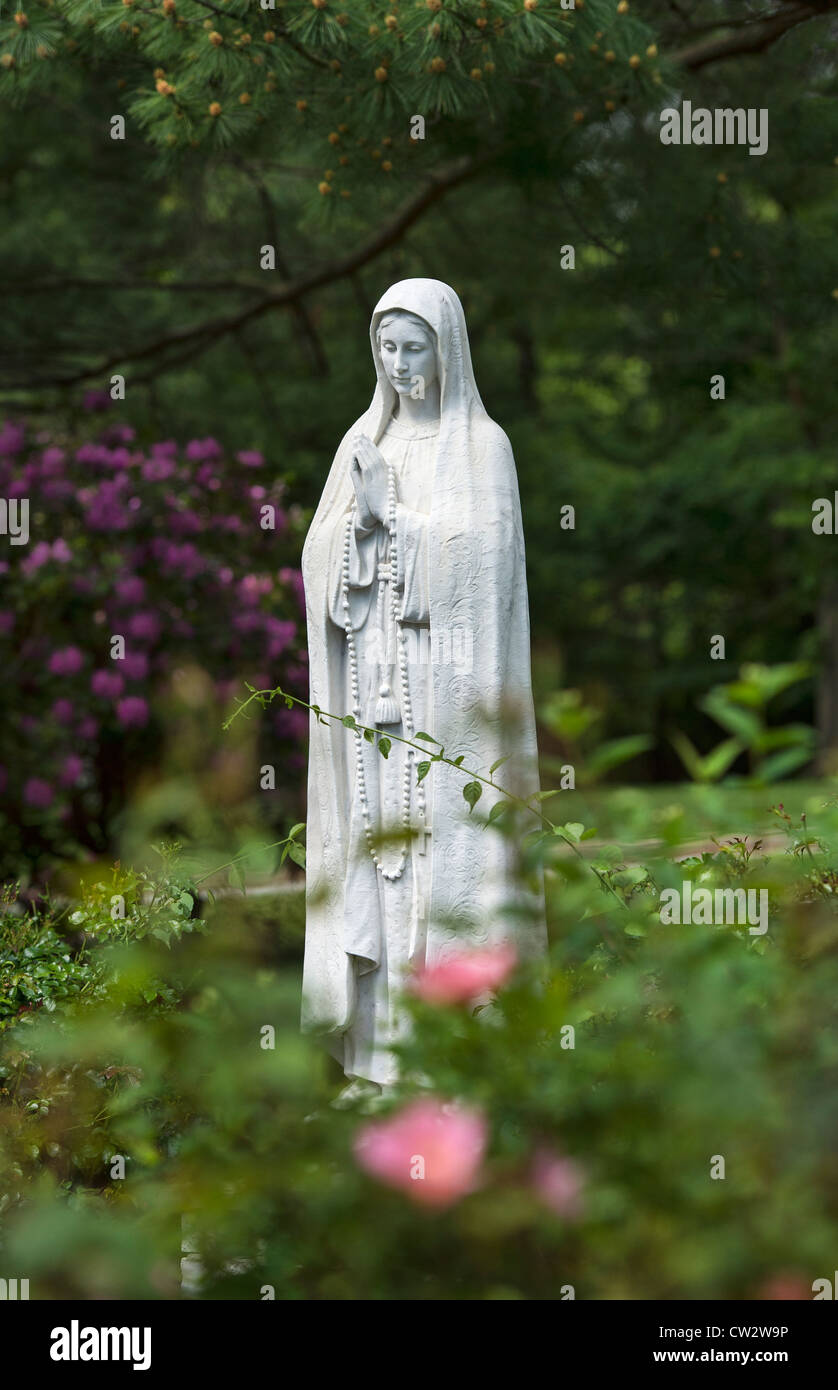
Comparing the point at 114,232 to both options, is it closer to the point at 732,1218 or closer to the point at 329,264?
the point at 329,264

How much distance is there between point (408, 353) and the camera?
3.98m

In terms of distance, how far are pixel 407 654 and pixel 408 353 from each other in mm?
789

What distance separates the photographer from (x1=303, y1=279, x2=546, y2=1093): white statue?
387 centimetres

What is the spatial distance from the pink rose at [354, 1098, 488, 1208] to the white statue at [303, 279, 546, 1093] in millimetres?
2383

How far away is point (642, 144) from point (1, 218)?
497cm

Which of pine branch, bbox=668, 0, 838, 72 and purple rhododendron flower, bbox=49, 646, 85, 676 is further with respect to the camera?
purple rhododendron flower, bbox=49, 646, 85, 676

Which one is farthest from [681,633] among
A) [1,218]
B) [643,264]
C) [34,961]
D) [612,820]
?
[612,820]

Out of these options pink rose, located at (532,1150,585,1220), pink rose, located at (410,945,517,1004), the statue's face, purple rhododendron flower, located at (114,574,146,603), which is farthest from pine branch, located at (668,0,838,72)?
pink rose, located at (532,1150,585,1220)

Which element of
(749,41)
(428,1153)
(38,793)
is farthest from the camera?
(38,793)

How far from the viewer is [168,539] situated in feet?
25.7

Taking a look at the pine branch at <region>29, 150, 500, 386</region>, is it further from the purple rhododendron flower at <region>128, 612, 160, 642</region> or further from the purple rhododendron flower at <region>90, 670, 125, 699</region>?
the purple rhododendron flower at <region>90, 670, 125, 699</region>

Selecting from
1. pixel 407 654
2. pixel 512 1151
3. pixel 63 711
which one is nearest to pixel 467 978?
pixel 512 1151

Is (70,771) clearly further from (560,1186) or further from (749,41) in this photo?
(560,1186)

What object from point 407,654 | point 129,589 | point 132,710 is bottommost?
point 407,654
